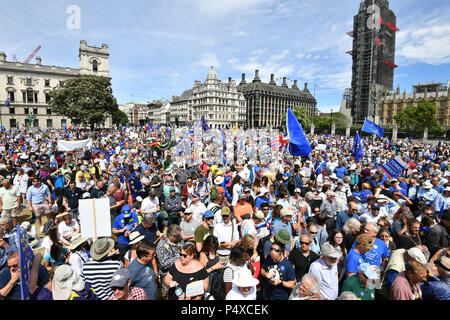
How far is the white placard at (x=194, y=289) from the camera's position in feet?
9.47

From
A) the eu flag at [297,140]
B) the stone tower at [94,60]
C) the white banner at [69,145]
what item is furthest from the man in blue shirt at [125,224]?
the stone tower at [94,60]

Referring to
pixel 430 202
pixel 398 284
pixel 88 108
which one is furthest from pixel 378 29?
pixel 398 284

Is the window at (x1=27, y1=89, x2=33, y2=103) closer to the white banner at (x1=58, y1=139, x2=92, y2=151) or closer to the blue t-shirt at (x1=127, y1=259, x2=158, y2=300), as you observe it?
the white banner at (x1=58, y1=139, x2=92, y2=151)

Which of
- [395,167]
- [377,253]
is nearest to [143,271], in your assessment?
[377,253]

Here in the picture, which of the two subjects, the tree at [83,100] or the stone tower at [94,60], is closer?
the tree at [83,100]

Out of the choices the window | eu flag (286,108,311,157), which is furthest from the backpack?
the window

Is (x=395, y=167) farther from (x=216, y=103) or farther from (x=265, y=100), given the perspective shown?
(x=265, y=100)

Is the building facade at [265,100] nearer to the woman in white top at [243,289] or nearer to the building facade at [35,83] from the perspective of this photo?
the building facade at [35,83]

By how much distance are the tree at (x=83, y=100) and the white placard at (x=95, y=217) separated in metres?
42.8

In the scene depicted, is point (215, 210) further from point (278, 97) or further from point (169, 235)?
point (278, 97)

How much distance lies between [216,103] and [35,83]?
5303 cm

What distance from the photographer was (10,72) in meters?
58.8

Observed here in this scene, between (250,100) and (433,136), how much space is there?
234 ft

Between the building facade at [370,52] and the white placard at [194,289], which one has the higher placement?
the building facade at [370,52]
